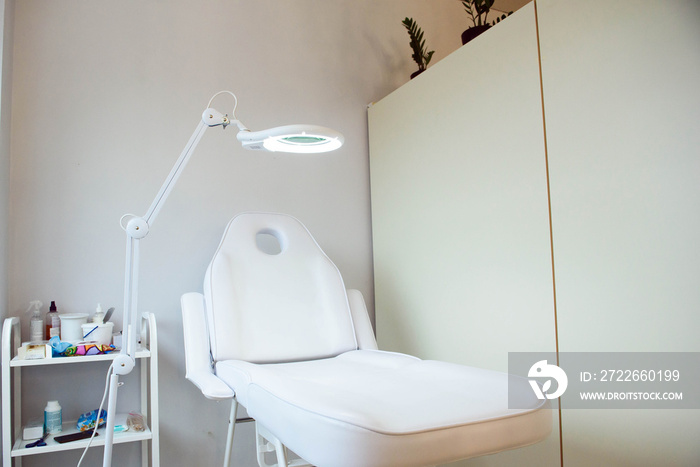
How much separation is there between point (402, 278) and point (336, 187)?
0.51 m

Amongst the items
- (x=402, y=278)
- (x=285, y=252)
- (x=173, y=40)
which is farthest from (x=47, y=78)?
(x=402, y=278)

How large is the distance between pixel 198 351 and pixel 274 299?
0.31 meters

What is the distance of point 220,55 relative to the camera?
7.00 feet

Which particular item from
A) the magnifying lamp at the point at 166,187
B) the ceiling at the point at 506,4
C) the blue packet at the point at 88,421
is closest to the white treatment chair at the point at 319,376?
the magnifying lamp at the point at 166,187

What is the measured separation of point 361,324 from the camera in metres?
1.83

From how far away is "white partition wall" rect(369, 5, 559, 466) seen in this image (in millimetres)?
1534

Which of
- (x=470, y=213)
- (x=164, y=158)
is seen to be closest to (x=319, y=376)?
(x=470, y=213)

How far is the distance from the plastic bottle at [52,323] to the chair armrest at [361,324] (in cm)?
97

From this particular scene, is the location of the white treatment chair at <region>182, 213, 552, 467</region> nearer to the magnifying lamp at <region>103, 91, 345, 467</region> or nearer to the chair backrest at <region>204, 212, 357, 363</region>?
the chair backrest at <region>204, 212, 357, 363</region>

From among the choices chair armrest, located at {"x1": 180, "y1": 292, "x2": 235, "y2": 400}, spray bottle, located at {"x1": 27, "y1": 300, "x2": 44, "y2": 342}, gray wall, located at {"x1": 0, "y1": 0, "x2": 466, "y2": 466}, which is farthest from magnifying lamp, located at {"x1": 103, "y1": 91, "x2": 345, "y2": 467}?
gray wall, located at {"x1": 0, "y1": 0, "x2": 466, "y2": 466}

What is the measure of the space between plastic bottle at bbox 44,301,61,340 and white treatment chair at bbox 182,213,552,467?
0.46 metres

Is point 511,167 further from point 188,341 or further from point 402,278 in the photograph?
point 188,341

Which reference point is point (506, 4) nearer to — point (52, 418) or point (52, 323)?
point (52, 323)
